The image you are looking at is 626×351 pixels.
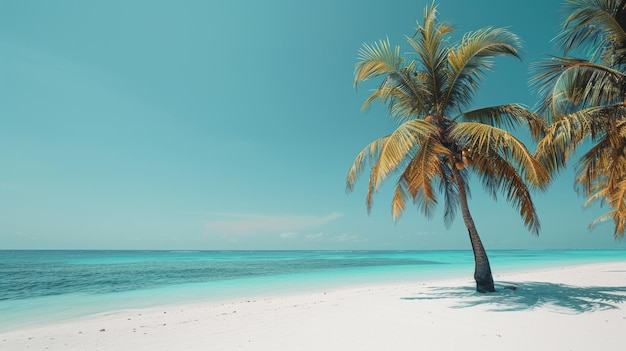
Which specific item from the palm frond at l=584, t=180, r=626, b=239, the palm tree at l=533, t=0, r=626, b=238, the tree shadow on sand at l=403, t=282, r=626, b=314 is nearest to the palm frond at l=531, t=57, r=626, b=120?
the palm tree at l=533, t=0, r=626, b=238

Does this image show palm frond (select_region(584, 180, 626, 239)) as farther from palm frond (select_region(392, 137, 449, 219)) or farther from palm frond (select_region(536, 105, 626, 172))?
palm frond (select_region(392, 137, 449, 219))

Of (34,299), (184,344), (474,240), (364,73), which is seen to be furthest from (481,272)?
(34,299)

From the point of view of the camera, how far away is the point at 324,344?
404 centimetres

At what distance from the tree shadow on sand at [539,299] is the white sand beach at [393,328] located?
0.7 inches

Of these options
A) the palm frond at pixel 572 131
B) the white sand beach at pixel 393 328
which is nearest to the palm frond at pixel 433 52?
the palm frond at pixel 572 131

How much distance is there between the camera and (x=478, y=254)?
746cm

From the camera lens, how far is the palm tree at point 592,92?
6320 mm

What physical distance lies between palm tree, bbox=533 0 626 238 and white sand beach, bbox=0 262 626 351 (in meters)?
3.25

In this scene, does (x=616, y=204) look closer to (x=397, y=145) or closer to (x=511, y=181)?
(x=511, y=181)

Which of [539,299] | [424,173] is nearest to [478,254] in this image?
[539,299]

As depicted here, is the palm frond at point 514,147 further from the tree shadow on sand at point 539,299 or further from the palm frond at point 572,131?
the tree shadow on sand at point 539,299

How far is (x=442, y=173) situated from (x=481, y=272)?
106 inches

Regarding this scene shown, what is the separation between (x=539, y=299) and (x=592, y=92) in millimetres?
4890

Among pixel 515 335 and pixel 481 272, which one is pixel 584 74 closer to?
pixel 481 272
